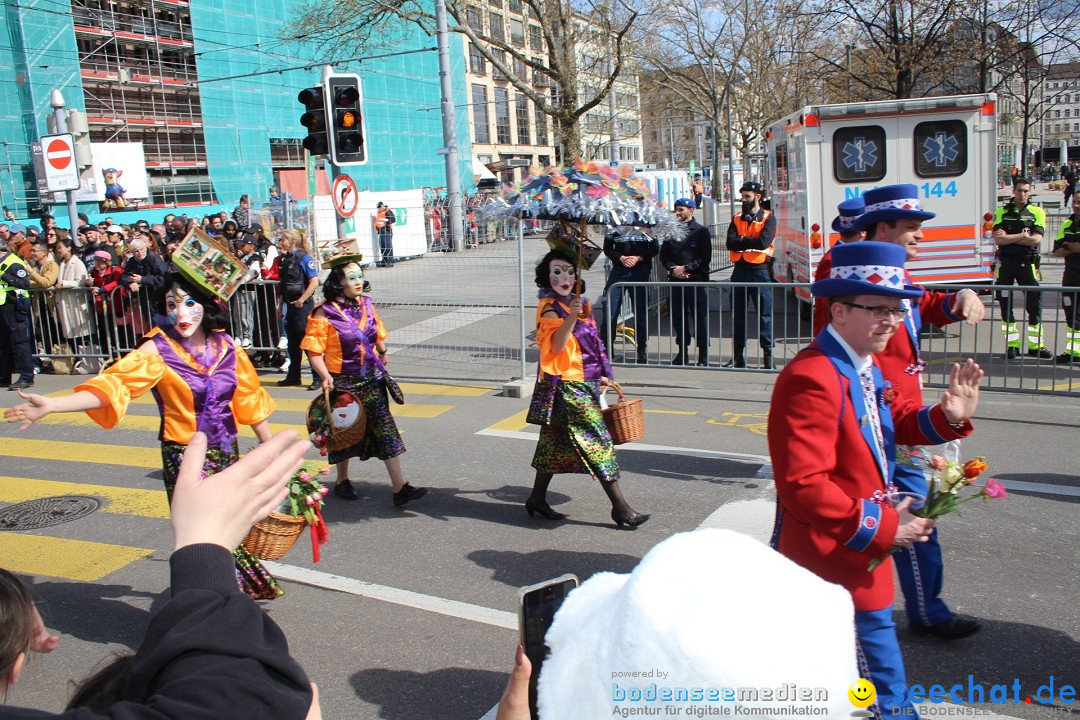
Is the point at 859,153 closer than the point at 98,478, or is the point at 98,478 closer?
the point at 98,478

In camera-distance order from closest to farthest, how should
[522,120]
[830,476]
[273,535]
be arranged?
[830,476], [273,535], [522,120]

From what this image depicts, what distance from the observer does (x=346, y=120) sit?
469 inches

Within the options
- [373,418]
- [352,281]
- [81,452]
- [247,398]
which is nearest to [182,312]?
[247,398]

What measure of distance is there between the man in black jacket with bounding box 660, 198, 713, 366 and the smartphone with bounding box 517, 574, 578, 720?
30.3 feet

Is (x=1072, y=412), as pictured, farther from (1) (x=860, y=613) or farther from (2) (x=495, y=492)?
(1) (x=860, y=613)

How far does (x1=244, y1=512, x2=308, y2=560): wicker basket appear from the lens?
431 centimetres

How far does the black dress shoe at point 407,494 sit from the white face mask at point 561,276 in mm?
1938

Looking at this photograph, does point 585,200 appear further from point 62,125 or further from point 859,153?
point 62,125

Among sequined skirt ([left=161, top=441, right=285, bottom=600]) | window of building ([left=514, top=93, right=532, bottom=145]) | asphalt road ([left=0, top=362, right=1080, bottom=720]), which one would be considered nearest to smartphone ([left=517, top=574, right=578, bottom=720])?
asphalt road ([left=0, top=362, right=1080, bottom=720])

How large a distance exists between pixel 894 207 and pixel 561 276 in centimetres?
200

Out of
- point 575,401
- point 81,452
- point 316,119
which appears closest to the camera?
point 575,401

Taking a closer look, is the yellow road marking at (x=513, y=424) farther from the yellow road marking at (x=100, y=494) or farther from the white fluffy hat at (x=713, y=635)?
the white fluffy hat at (x=713, y=635)

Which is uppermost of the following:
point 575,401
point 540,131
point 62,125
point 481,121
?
point 481,121

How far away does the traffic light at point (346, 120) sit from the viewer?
1173 cm
